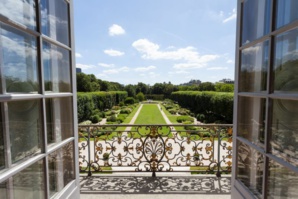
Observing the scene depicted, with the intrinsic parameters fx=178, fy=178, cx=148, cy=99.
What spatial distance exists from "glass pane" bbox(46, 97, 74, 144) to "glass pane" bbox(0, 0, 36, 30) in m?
0.44

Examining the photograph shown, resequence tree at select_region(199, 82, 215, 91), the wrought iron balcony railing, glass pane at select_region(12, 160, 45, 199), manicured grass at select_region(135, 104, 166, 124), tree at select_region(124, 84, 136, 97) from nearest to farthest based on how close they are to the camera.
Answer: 1. glass pane at select_region(12, 160, 45, 199)
2. the wrought iron balcony railing
3. manicured grass at select_region(135, 104, 166, 124)
4. tree at select_region(199, 82, 215, 91)
5. tree at select_region(124, 84, 136, 97)

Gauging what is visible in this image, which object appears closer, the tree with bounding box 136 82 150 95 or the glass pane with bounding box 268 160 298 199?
the glass pane with bounding box 268 160 298 199

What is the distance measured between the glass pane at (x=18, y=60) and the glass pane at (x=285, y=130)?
1.29 m

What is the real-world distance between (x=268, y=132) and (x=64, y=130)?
4.30 feet

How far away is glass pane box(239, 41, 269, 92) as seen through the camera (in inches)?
40.8

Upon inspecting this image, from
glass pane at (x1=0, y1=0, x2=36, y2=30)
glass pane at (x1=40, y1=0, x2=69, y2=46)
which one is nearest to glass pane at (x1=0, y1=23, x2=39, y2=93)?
glass pane at (x1=0, y1=0, x2=36, y2=30)

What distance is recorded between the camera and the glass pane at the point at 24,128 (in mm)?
829

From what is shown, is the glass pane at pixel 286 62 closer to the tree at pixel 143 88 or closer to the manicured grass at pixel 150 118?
the manicured grass at pixel 150 118

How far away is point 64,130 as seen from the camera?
129 cm

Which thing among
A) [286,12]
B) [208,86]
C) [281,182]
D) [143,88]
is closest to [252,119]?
[281,182]

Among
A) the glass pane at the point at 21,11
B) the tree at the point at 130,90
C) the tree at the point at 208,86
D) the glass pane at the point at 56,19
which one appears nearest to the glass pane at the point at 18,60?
the glass pane at the point at 21,11

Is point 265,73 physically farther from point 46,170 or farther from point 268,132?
point 46,170

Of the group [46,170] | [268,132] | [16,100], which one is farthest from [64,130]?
[268,132]

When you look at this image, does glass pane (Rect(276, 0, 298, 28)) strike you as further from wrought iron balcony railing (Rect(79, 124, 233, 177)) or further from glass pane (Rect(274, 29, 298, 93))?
wrought iron balcony railing (Rect(79, 124, 233, 177))
